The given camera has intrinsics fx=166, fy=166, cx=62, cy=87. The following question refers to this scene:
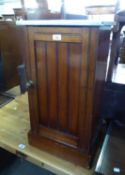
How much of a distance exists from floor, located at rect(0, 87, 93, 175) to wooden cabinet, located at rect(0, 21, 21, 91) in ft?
1.15

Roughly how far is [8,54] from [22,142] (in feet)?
3.37

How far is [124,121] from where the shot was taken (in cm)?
124

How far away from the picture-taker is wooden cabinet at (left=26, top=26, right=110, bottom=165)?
0.75m

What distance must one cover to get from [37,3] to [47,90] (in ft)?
2.88

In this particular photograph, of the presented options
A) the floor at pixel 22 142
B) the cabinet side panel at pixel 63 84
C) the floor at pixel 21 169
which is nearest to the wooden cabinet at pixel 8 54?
the floor at pixel 22 142

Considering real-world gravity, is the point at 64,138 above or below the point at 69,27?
below

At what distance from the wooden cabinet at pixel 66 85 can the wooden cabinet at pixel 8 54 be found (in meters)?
0.97

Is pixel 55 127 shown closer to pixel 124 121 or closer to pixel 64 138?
pixel 64 138

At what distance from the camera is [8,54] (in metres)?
1.80

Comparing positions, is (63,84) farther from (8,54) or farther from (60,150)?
(8,54)

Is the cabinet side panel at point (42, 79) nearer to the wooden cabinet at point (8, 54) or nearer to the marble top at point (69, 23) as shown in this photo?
the marble top at point (69, 23)

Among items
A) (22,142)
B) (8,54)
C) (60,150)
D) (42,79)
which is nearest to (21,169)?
(22,142)

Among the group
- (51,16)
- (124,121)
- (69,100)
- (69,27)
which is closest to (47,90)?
(69,100)

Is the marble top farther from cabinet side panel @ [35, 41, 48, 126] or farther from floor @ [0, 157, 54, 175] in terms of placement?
floor @ [0, 157, 54, 175]
